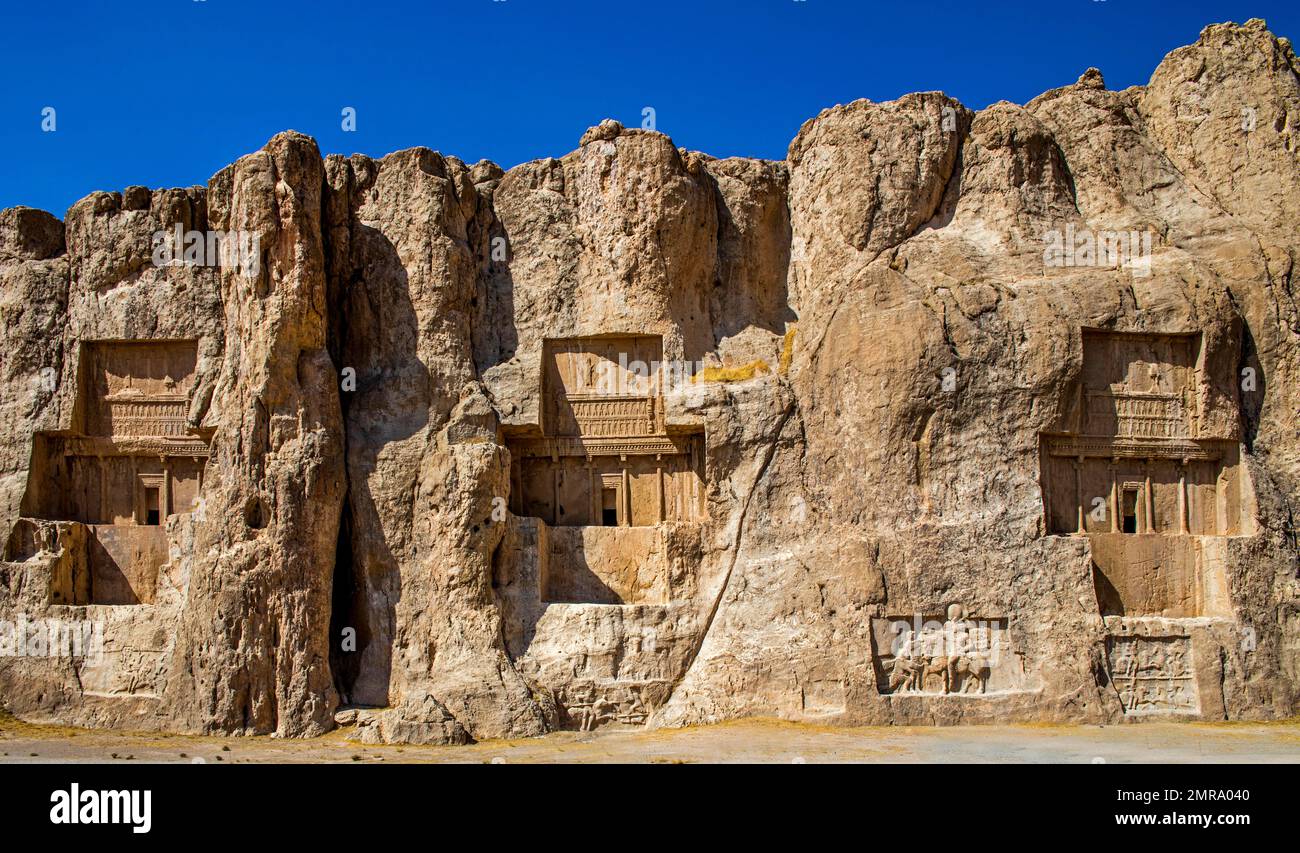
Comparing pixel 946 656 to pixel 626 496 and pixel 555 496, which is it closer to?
pixel 626 496

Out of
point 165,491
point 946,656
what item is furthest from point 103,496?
point 946,656

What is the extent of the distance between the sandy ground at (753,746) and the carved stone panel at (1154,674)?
0.57 metres

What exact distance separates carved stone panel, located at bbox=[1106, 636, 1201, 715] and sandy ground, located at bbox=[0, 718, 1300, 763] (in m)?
0.57

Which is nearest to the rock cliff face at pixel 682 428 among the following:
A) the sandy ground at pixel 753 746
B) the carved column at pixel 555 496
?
the carved column at pixel 555 496

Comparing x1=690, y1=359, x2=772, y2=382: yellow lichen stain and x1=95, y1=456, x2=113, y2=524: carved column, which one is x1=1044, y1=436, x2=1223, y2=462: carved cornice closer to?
x1=690, y1=359, x2=772, y2=382: yellow lichen stain

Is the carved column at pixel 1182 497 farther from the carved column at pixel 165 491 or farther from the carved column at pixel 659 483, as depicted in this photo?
the carved column at pixel 165 491

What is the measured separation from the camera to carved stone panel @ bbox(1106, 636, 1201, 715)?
76.5ft

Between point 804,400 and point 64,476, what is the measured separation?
15.0 metres

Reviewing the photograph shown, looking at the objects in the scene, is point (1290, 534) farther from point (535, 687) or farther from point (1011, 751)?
point (535, 687)

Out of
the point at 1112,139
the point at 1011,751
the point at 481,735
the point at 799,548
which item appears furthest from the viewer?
the point at 1112,139

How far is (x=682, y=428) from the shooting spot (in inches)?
1013

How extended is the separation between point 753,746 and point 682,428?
7.29 m

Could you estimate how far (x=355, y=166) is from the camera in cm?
2672

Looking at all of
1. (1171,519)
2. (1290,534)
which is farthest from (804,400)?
(1290,534)
